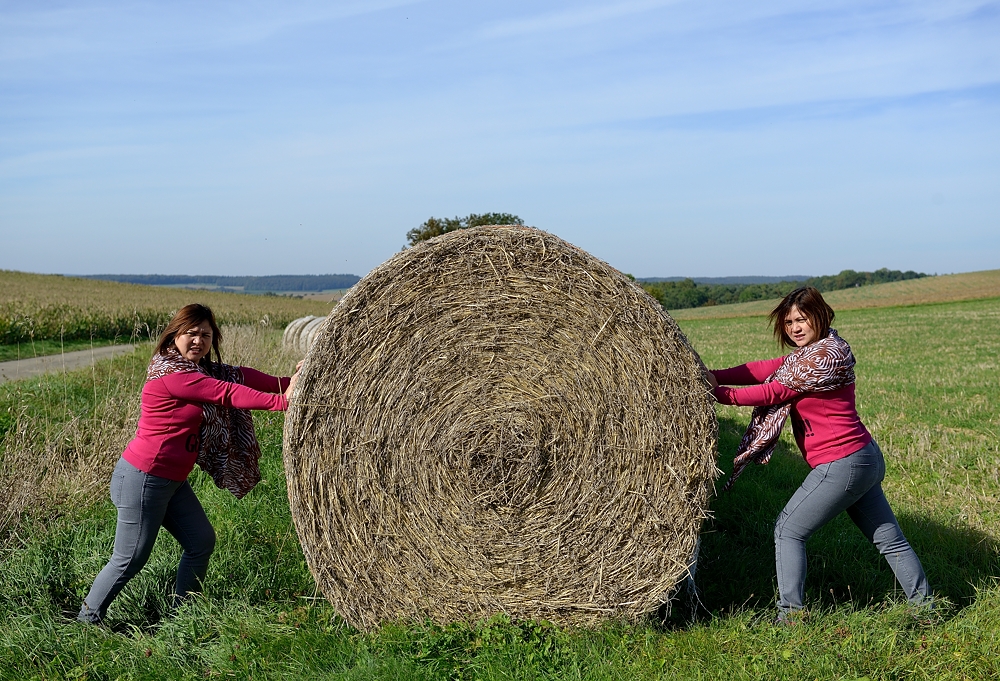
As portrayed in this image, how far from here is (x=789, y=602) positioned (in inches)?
157

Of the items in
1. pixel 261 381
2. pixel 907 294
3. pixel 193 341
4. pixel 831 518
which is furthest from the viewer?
pixel 907 294

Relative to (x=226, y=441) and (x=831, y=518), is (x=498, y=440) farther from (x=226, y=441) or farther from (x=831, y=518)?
(x=831, y=518)

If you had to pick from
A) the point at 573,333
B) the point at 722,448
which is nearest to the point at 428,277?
the point at 573,333

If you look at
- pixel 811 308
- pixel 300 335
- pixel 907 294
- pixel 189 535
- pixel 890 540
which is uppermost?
pixel 811 308

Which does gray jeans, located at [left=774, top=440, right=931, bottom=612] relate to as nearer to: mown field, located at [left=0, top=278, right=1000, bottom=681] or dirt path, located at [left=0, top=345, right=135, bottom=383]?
mown field, located at [left=0, top=278, right=1000, bottom=681]

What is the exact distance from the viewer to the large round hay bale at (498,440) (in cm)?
381

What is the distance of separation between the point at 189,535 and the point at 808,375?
3.66 meters

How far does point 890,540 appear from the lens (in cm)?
412

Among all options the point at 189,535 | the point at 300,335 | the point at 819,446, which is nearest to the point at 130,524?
the point at 189,535

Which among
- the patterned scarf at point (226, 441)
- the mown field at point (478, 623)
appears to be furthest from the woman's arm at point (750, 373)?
the patterned scarf at point (226, 441)

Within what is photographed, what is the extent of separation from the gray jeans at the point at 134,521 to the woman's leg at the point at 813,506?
3400 mm

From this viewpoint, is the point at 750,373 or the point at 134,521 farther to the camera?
the point at 750,373

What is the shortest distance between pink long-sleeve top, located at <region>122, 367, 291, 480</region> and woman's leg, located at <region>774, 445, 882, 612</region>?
2886mm

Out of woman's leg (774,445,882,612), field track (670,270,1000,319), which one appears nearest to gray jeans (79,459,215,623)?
woman's leg (774,445,882,612)
